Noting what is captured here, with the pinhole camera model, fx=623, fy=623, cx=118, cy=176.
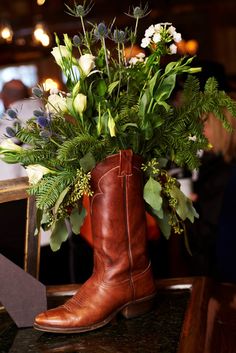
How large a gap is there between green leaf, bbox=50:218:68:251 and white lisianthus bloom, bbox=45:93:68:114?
234mm

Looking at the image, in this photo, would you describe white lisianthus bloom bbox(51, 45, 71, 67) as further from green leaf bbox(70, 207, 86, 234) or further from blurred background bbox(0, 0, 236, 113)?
blurred background bbox(0, 0, 236, 113)

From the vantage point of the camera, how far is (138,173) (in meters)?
1.31

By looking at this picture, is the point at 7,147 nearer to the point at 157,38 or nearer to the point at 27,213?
the point at 27,213

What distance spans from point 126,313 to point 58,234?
0.22 m

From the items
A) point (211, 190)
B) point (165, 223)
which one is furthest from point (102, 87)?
point (211, 190)

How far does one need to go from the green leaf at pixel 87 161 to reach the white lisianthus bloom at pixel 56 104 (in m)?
0.11

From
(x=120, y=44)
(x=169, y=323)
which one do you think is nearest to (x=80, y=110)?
(x=120, y=44)

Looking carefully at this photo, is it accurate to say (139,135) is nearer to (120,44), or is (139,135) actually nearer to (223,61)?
(120,44)

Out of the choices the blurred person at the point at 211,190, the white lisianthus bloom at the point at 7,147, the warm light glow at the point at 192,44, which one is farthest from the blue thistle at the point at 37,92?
the warm light glow at the point at 192,44

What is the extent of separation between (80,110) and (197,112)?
26 cm

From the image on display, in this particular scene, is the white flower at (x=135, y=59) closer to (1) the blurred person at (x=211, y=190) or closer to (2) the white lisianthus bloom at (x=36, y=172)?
(2) the white lisianthus bloom at (x=36, y=172)

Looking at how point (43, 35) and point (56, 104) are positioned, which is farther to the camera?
point (43, 35)

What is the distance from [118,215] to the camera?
129cm

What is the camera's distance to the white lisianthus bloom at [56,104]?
1.29 metres
